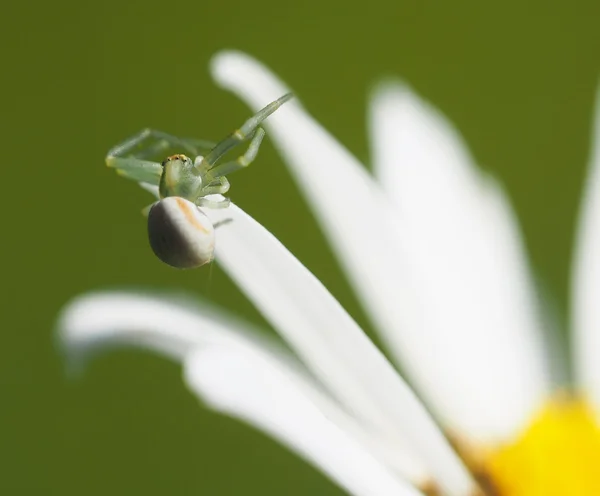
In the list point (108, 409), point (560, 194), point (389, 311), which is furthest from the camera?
point (560, 194)

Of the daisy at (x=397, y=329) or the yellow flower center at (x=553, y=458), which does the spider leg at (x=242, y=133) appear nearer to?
the daisy at (x=397, y=329)

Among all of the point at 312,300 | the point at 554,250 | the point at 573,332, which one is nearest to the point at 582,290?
the point at 573,332

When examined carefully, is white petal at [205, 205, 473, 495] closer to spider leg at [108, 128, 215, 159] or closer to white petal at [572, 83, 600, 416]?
spider leg at [108, 128, 215, 159]

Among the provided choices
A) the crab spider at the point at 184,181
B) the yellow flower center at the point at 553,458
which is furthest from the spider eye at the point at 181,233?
the yellow flower center at the point at 553,458

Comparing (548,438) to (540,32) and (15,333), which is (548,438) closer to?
(15,333)

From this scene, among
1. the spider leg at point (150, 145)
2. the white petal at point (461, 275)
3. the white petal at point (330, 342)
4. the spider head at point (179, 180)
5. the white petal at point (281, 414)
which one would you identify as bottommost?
the white petal at point (281, 414)

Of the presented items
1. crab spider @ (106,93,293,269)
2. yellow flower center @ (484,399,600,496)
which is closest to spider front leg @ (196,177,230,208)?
crab spider @ (106,93,293,269)
